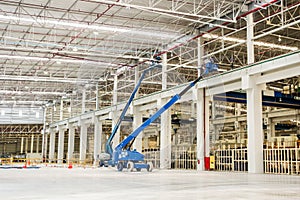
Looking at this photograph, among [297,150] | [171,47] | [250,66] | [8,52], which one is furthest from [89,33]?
[297,150]

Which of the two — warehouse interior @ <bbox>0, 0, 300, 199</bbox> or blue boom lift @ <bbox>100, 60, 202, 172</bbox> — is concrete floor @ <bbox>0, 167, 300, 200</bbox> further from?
blue boom lift @ <bbox>100, 60, 202, 172</bbox>

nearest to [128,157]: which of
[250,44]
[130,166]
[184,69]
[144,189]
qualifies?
[130,166]

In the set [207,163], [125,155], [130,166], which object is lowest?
[207,163]

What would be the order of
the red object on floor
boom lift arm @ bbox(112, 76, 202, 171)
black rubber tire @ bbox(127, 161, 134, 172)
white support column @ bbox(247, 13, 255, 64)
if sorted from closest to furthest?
boom lift arm @ bbox(112, 76, 202, 171)
black rubber tire @ bbox(127, 161, 134, 172)
white support column @ bbox(247, 13, 255, 64)
the red object on floor

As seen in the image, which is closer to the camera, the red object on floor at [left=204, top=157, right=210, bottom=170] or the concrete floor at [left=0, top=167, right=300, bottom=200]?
the concrete floor at [left=0, top=167, right=300, bottom=200]

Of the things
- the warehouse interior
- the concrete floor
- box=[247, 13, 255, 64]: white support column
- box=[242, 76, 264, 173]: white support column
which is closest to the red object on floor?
the warehouse interior

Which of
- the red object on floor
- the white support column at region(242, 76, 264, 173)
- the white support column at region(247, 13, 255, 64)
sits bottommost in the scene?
the red object on floor

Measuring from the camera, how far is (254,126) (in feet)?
76.5

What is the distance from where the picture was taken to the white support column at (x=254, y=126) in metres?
23.1

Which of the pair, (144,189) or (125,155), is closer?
(144,189)

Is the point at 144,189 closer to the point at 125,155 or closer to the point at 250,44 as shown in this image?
the point at 125,155

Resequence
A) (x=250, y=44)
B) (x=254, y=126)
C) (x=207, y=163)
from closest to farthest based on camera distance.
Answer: (x=254, y=126), (x=250, y=44), (x=207, y=163)

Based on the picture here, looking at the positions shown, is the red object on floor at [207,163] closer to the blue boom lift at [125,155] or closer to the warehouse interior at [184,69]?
the warehouse interior at [184,69]

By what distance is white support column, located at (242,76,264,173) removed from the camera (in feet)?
75.7
